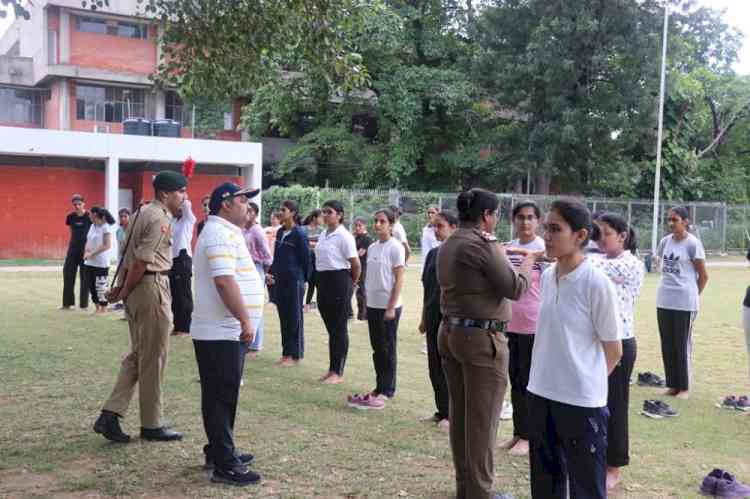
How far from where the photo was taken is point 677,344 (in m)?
7.85

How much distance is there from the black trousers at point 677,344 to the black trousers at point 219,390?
16.4ft

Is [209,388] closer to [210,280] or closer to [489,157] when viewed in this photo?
[210,280]

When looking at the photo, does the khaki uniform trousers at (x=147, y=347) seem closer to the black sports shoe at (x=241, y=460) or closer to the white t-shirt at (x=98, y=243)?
the black sports shoe at (x=241, y=460)

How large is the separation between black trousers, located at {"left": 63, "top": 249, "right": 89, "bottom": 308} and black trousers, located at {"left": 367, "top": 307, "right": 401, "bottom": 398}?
25.2 feet

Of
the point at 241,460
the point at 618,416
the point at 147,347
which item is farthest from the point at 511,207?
the point at 241,460

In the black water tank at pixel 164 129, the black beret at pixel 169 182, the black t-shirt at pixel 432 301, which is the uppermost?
the black water tank at pixel 164 129

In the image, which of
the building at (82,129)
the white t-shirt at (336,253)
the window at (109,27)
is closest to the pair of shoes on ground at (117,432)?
the white t-shirt at (336,253)

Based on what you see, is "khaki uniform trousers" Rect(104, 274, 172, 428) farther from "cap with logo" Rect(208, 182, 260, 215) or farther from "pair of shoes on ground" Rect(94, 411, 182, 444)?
"cap with logo" Rect(208, 182, 260, 215)

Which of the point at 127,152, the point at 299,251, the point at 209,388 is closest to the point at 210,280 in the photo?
the point at 209,388

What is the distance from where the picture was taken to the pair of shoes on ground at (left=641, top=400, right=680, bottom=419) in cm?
706

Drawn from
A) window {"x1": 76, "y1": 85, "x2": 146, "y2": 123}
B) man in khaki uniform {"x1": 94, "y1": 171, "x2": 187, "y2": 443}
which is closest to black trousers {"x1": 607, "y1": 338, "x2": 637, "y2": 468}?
man in khaki uniform {"x1": 94, "y1": 171, "x2": 187, "y2": 443}

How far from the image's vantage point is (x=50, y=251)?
26828 millimetres

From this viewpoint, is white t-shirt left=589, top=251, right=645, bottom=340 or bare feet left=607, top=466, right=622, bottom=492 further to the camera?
white t-shirt left=589, top=251, right=645, bottom=340

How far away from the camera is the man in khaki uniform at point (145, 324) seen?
571cm
